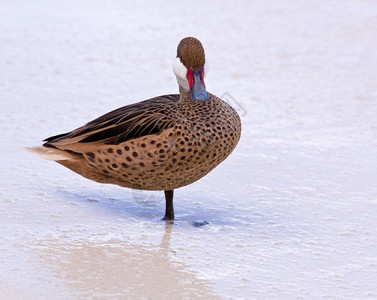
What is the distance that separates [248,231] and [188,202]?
57cm

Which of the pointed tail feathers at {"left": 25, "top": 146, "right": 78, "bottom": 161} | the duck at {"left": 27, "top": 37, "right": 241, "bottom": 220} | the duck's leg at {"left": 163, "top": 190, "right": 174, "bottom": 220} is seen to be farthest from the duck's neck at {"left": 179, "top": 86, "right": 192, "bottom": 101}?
the pointed tail feathers at {"left": 25, "top": 146, "right": 78, "bottom": 161}

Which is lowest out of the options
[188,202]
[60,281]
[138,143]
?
[60,281]

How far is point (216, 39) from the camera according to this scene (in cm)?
827

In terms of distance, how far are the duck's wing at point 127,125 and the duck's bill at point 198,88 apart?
0.51ft

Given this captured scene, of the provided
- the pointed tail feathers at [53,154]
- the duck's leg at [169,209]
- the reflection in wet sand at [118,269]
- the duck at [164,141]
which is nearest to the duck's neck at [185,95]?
the duck at [164,141]

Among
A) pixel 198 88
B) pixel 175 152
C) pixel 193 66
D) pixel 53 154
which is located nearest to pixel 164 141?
pixel 175 152

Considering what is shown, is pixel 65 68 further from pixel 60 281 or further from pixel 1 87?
pixel 60 281

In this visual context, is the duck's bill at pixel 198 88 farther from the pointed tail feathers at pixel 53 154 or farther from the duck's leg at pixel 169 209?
the pointed tail feathers at pixel 53 154

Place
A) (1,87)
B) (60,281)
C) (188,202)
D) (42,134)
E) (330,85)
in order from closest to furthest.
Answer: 1. (60,281)
2. (188,202)
3. (42,134)
4. (1,87)
5. (330,85)

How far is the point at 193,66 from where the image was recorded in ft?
14.7

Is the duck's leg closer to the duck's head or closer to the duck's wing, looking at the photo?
the duck's wing

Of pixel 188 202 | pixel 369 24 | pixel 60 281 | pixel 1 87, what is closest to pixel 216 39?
pixel 369 24

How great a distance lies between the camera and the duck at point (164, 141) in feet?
14.1

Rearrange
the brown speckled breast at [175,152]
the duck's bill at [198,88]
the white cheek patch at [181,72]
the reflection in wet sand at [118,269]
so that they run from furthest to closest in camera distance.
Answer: the white cheek patch at [181,72], the duck's bill at [198,88], the brown speckled breast at [175,152], the reflection in wet sand at [118,269]
